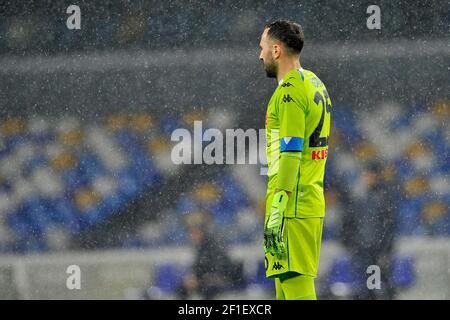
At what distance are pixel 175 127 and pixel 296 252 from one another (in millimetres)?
2100

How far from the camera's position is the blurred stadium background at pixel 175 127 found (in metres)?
6.59

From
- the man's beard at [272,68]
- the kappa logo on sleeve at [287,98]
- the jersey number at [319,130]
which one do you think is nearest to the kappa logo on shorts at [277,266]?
the jersey number at [319,130]

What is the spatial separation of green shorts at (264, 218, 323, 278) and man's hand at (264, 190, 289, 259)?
11 cm

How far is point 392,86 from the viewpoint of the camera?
659cm

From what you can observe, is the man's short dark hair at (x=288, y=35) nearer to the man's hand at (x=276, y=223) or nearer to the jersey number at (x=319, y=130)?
the jersey number at (x=319, y=130)

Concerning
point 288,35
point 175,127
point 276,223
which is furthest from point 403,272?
point 288,35

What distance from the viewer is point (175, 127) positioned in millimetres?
6680

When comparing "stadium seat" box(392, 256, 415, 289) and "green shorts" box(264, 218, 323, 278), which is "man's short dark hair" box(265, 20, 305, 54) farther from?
"stadium seat" box(392, 256, 415, 289)

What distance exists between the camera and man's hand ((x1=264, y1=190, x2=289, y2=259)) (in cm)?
464

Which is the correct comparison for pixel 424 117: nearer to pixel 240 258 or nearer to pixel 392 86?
pixel 392 86

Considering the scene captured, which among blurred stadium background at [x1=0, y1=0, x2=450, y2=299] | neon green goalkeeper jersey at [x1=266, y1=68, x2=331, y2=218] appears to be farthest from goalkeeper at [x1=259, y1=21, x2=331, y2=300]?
blurred stadium background at [x1=0, y1=0, x2=450, y2=299]

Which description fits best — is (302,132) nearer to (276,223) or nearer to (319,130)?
(319,130)

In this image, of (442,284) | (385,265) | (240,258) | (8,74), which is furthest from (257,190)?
(8,74)

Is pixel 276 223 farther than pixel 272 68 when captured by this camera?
No
